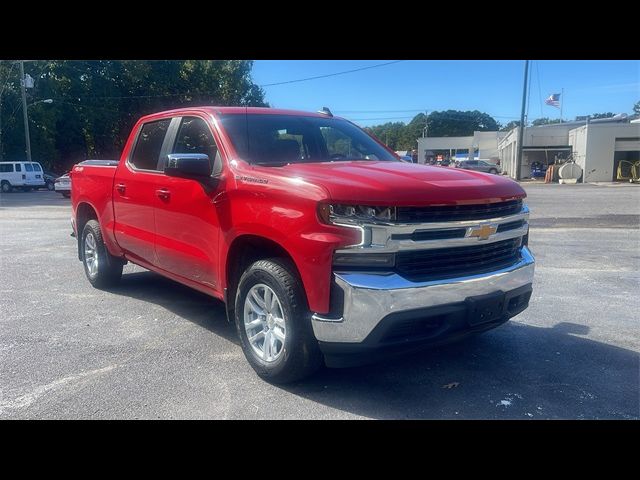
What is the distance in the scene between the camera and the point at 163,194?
16.5 feet

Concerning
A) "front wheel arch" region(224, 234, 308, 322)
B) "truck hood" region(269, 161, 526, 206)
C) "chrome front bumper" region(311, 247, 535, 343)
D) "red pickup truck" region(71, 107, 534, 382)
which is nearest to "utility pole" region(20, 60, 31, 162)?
"red pickup truck" region(71, 107, 534, 382)

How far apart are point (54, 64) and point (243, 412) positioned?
41.3 m

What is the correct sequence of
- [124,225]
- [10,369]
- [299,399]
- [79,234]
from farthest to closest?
[79,234], [124,225], [10,369], [299,399]

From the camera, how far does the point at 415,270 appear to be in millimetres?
3486

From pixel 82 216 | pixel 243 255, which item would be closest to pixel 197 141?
pixel 243 255

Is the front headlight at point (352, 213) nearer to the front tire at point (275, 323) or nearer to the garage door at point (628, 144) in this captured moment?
the front tire at point (275, 323)

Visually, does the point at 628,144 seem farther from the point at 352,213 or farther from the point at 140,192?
the point at 352,213

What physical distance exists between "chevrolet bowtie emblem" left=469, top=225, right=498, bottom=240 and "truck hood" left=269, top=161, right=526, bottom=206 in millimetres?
181

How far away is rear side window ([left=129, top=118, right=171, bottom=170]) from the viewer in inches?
215

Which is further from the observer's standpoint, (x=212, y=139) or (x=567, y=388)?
(x=212, y=139)

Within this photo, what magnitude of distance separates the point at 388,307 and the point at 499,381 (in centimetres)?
132

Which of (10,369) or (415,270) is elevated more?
(415,270)
